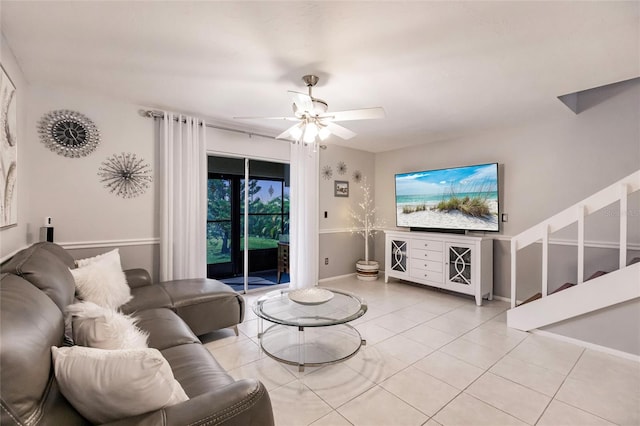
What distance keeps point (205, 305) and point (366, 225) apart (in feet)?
10.4

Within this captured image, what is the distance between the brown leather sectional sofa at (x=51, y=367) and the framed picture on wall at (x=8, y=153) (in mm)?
654

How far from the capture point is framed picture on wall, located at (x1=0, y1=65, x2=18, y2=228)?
1826 mm

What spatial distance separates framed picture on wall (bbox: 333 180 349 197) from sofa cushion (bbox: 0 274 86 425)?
13.4 feet

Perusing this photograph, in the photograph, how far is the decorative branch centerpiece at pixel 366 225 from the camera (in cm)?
486

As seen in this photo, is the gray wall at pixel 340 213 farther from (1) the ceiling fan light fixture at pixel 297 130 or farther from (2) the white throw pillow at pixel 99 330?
(2) the white throw pillow at pixel 99 330

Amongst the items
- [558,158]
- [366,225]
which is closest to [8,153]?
[366,225]

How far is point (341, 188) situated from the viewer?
4.96 meters

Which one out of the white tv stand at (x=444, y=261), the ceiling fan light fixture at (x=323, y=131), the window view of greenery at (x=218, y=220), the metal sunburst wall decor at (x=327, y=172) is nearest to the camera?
the ceiling fan light fixture at (x=323, y=131)

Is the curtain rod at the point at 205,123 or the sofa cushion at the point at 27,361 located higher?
the curtain rod at the point at 205,123

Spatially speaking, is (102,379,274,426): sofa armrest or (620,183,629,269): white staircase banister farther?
(620,183,629,269): white staircase banister

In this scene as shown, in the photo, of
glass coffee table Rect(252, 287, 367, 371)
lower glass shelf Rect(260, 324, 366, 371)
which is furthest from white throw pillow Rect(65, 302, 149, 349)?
lower glass shelf Rect(260, 324, 366, 371)

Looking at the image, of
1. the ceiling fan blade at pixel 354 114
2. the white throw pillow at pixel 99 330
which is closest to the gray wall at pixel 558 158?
the ceiling fan blade at pixel 354 114

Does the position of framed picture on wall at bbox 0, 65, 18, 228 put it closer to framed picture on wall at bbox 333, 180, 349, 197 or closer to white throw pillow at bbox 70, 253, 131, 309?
white throw pillow at bbox 70, 253, 131, 309

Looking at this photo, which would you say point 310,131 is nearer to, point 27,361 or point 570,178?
point 27,361
